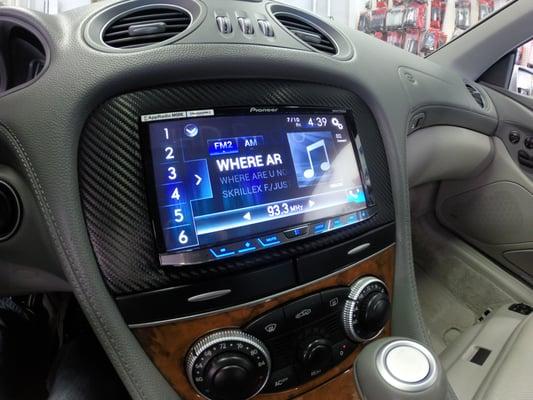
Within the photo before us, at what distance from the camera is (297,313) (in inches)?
23.9

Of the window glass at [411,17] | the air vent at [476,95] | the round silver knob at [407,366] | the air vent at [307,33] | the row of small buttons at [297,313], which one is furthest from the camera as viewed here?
the window glass at [411,17]

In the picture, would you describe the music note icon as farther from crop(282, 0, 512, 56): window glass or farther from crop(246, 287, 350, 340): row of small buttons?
crop(282, 0, 512, 56): window glass

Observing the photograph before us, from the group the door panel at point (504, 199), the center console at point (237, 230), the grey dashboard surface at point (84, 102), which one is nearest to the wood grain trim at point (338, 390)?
the center console at point (237, 230)

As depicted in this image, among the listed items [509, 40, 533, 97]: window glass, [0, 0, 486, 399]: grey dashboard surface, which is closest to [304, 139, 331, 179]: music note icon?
[0, 0, 486, 399]: grey dashboard surface

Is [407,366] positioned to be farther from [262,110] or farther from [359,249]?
[262,110]

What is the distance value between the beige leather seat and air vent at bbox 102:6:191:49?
69 centimetres

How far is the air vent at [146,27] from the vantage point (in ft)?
1.82

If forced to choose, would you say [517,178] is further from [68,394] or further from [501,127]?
[68,394]

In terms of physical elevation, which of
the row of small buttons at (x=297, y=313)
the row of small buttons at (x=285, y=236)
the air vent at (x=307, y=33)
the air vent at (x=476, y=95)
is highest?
the air vent at (x=307, y=33)

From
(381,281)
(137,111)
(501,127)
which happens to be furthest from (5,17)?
(501,127)

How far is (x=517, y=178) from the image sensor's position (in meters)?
1.14

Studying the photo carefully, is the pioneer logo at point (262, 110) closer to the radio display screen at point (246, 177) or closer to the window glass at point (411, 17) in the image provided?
the radio display screen at point (246, 177)

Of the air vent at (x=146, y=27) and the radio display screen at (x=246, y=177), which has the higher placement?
the air vent at (x=146, y=27)

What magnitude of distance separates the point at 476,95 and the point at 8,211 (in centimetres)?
107
